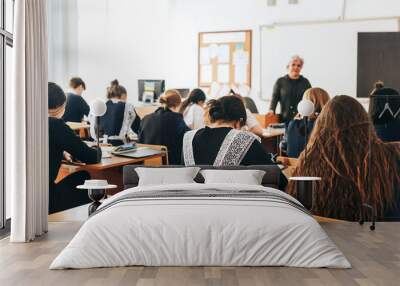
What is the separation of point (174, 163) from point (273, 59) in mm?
1589

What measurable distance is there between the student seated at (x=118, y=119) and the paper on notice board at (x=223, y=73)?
1.03 m

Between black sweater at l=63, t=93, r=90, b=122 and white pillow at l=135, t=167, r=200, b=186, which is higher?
black sweater at l=63, t=93, r=90, b=122

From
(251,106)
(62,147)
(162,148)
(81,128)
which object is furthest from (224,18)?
(62,147)

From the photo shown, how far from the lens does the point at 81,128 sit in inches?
266

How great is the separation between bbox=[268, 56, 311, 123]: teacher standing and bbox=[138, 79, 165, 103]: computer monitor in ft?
4.07

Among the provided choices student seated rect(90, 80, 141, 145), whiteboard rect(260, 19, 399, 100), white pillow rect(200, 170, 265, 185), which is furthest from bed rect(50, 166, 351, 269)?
whiteboard rect(260, 19, 399, 100)

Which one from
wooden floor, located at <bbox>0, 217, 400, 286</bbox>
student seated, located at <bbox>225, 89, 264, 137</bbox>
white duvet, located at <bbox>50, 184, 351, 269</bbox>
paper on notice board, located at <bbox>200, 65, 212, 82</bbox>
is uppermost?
paper on notice board, located at <bbox>200, 65, 212, 82</bbox>

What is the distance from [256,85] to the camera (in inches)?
263

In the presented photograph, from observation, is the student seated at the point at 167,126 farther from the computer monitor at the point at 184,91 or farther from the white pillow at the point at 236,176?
the white pillow at the point at 236,176

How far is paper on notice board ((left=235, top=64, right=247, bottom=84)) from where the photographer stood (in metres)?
→ 6.70

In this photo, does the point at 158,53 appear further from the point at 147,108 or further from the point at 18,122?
the point at 18,122

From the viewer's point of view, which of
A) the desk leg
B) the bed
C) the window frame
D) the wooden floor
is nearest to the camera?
the wooden floor

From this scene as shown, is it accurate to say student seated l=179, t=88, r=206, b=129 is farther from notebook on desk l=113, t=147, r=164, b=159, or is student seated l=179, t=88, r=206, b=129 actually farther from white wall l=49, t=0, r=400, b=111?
notebook on desk l=113, t=147, r=164, b=159

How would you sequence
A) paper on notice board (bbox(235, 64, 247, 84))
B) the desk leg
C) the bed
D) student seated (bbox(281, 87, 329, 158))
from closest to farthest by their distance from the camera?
the bed < the desk leg < student seated (bbox(281, 87, 329, 158)) < paper on notice board (bbox(235, 64, 247, 84))
